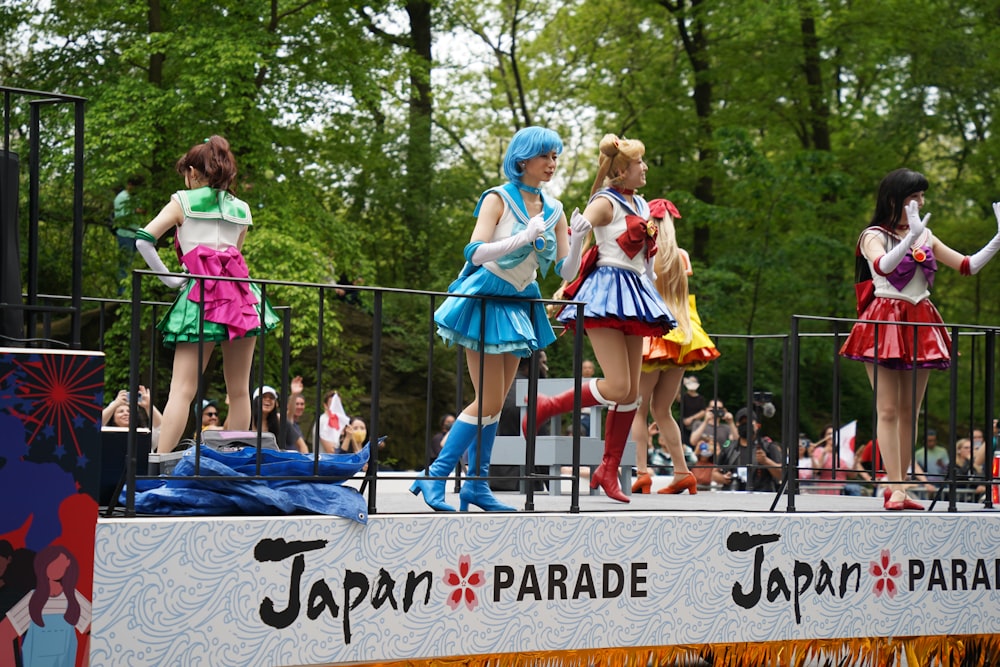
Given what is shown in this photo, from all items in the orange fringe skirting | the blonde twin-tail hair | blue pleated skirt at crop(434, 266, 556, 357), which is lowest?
the orange fringe skirting

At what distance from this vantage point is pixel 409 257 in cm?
2052

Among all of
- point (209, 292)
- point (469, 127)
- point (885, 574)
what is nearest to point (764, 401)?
point (885, 574)

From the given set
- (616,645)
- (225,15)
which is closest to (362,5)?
(225,15)

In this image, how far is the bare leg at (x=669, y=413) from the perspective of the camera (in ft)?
21.9

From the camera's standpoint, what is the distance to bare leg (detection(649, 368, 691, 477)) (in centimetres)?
668

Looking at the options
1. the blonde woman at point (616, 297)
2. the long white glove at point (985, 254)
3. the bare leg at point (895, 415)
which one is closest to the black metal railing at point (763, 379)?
the bare leg at point (895, 415)

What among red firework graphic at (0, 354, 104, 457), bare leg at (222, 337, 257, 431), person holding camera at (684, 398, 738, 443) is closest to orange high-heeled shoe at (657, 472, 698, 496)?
bare leg at (222, 337, 257, 431)

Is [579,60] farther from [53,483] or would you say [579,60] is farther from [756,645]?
[53,483]

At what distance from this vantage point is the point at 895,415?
6.45 meters

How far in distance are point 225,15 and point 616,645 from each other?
13105 millimetres

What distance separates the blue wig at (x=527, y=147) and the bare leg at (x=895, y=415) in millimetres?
2264

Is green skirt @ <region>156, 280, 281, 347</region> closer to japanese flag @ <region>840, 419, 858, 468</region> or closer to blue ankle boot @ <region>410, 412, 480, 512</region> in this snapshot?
blue ankle boot @ <region>410, 412, 480, 512</region>

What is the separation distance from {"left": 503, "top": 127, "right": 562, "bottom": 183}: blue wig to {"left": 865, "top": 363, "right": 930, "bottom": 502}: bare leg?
2264 mm

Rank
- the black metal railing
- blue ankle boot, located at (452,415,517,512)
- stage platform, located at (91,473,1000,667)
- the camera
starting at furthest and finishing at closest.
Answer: the camera
blue ankle boot, located at (452,415,517,512)
the black metal railing
stage platform, located at (91,473,1000,667)
